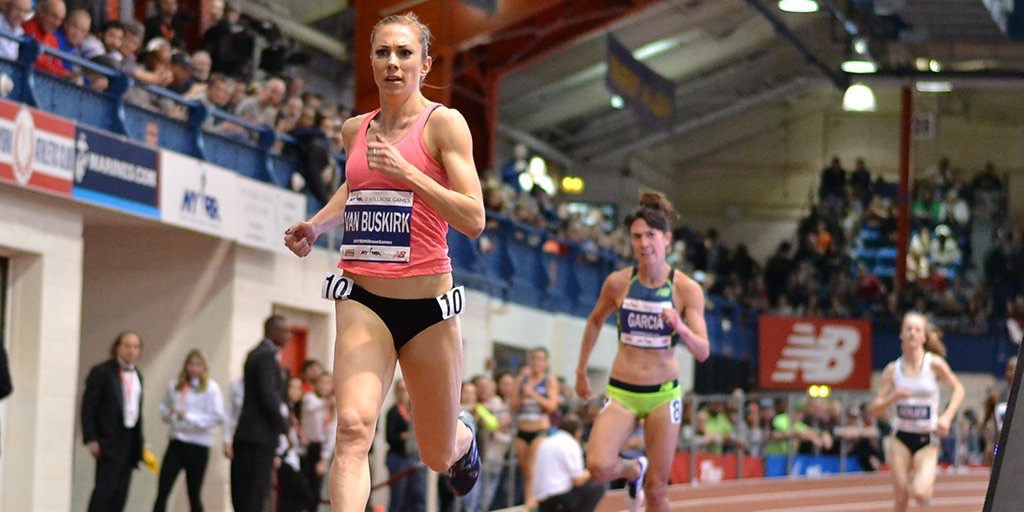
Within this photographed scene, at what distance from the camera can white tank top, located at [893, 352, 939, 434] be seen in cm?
1382

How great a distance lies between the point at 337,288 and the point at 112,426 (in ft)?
23.8

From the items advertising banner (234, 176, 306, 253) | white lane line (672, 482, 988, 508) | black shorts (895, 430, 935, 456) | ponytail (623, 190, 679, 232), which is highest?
advertising banner (234, 176, 306, 253)

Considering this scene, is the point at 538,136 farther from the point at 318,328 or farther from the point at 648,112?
the point at 318,328

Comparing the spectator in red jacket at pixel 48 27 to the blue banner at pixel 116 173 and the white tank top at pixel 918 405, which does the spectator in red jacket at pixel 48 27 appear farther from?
the white tank top at pixel 918 405

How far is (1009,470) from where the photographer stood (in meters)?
5.63

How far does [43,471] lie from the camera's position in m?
15.2

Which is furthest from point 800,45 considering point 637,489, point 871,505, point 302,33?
point 637,489

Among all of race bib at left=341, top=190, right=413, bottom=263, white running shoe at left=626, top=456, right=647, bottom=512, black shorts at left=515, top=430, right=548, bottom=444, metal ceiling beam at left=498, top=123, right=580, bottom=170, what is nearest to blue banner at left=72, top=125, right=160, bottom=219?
black shorts at left=515, top=430, right=548, bottom=444

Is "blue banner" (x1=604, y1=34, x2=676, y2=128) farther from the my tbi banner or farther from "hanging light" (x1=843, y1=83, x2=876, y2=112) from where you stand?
the my tbi banner

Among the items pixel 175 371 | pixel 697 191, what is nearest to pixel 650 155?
pixel 697 191

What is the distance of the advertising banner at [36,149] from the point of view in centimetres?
1403

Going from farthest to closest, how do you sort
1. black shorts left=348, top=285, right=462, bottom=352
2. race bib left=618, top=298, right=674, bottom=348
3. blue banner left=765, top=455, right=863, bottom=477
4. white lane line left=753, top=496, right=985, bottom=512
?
blue banner left=765, top=455, right=863, bottom=477 → white lane line left=753, top=496, right=985, bottom=512 → race bib left=618, top=298, right=674, bottom=348 → black shorts left=348, top=285, right=462, bottom=352

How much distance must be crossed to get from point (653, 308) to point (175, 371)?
8.24 meters

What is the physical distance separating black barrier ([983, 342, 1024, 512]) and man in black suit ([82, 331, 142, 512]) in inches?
372
